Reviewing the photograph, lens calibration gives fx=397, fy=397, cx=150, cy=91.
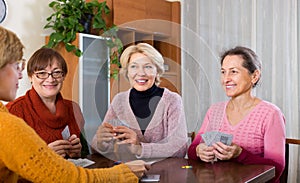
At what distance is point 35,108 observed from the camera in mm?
1839

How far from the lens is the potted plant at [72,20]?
130 inches

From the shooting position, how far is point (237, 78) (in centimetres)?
196

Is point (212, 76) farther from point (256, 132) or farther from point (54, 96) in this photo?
point (54, 96)

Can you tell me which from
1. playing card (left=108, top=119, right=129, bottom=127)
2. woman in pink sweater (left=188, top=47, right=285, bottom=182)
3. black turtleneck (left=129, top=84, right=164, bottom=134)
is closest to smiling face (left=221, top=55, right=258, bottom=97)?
woman in pink sweater (left=188, top=47, right=285, bottom=182)

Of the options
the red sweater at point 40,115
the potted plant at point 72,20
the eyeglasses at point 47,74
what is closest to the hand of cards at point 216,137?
the red sweater at point 40,115

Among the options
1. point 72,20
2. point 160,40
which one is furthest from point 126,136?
point 72,20

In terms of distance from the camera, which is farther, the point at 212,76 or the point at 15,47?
the point at 212,76

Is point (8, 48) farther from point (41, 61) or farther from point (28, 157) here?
point (41, 61)

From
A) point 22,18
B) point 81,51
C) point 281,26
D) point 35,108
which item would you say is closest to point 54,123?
point 35,108

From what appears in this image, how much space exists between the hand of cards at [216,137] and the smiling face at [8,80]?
2.97ft

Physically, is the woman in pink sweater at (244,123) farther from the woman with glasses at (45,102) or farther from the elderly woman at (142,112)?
the woman with glasses at (45,102)

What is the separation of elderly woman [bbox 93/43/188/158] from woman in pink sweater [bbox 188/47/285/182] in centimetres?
36

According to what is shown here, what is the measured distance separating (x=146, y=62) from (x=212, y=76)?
7.31ft

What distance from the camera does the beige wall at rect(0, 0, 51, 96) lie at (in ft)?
10.8
